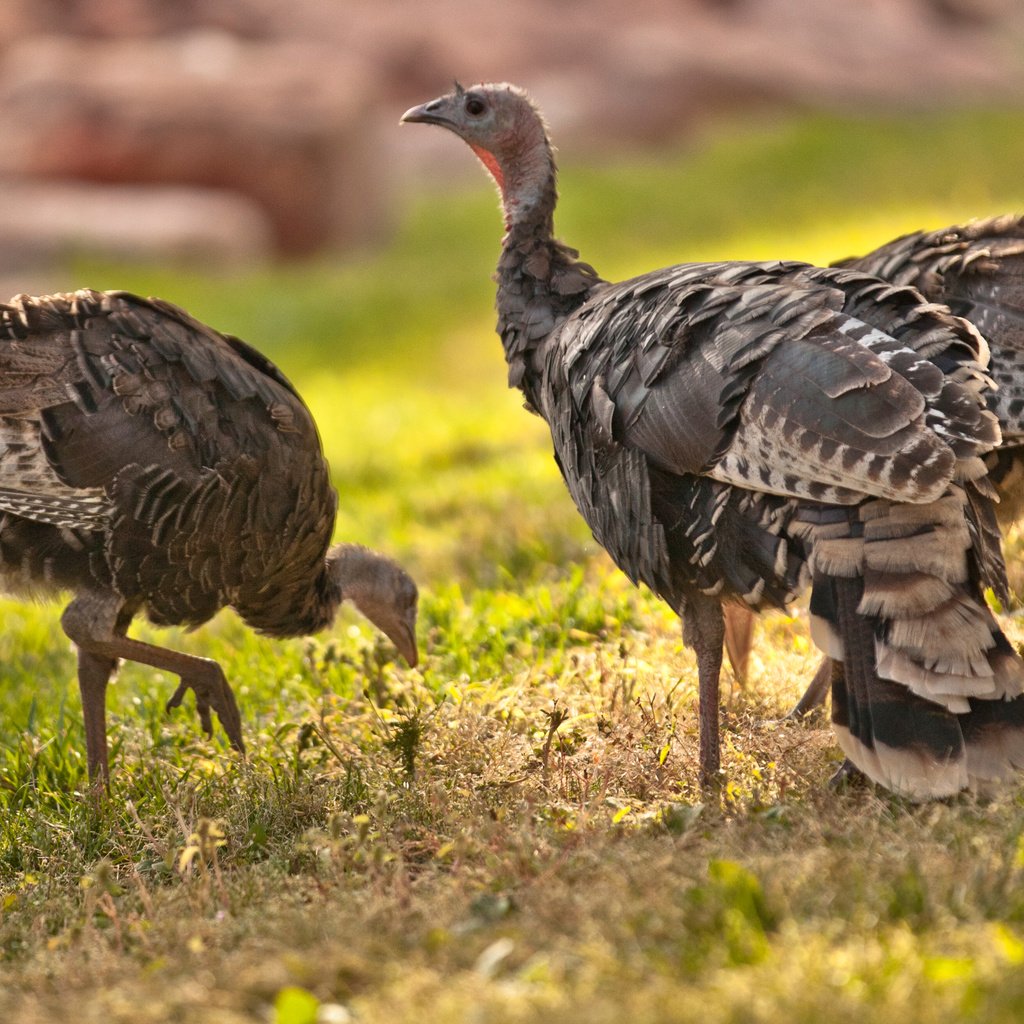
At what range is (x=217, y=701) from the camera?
4.80 metres

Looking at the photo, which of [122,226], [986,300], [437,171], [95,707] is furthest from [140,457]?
[437,171]

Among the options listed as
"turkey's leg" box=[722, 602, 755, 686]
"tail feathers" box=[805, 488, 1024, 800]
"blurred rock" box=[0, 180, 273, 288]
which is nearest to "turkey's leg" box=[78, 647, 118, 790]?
"turkey's leg" box=[722, 602, 755, 686]

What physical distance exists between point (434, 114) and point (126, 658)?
2.05 m

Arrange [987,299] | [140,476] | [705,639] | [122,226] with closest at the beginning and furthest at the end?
[705,639] < [140,476] < [987,299] < [122,226]

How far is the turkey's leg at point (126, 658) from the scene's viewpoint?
466cm

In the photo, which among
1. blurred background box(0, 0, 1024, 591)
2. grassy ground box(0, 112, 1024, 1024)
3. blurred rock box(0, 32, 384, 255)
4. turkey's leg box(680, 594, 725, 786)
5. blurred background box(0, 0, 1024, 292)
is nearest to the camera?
grassy ground box(0, 112, 1024, 1024)

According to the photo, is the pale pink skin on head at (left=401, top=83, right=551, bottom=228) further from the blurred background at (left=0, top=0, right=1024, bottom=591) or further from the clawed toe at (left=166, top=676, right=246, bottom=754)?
the clawed toe at (left=166, top=676, right=246, bottom=754)

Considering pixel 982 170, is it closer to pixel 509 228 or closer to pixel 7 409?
pixel 509 228

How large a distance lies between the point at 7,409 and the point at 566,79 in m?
24.2

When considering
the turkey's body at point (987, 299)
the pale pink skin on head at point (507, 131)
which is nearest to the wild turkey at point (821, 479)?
the turkey's body at point (987, 299)

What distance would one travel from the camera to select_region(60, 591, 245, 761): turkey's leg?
4.66 m

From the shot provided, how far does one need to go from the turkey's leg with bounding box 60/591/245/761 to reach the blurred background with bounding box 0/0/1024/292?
35.9 feet

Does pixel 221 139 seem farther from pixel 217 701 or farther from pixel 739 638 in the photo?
pixel 739 638

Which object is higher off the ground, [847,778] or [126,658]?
[847,778]
